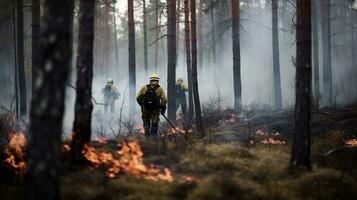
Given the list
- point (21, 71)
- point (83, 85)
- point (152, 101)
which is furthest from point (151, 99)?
point (21, 71)

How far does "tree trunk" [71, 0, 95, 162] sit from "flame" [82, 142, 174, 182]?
0.61 feet

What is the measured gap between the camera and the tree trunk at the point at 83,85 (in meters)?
7.75

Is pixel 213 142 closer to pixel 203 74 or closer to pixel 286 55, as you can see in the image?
pixel 203 74

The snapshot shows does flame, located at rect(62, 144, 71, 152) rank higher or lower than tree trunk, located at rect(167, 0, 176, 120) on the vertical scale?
lower

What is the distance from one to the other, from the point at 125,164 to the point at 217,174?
1.66 metres

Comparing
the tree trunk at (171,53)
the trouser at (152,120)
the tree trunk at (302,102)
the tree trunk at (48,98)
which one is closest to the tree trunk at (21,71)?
the tree trunk at (171,53)

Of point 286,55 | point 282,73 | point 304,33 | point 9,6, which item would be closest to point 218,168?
point 304,33

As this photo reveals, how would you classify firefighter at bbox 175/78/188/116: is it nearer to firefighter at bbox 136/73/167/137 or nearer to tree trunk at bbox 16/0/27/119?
tree trunk at bbox 16/0/27/119

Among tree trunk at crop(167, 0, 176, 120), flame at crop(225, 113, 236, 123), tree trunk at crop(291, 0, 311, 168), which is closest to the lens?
tree trunk at crop(291, 0, 311, 168)

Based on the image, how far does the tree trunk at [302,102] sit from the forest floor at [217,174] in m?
0.35

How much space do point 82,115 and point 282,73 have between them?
3854cm

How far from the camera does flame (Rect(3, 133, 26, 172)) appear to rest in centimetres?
773

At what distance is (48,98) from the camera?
5035 mm

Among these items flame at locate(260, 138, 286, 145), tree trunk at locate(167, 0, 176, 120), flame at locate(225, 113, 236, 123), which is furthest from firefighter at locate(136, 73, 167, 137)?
flame at locate(225, 113, 236, 123)
